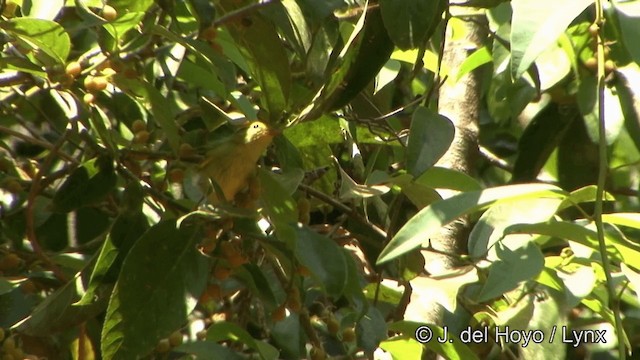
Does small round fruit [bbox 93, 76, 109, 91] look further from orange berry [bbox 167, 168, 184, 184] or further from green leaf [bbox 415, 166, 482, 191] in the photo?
green leaf [bbox 415, 166, 482, 191]

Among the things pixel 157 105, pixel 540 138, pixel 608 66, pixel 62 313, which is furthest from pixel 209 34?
pixel 540 138

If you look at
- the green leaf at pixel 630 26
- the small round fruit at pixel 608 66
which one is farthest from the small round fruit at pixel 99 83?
the small round fruit at pixel 608 66

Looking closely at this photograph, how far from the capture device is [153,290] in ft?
3.28

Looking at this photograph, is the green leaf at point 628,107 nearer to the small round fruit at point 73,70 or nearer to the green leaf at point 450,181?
the green leaf at point 450,181

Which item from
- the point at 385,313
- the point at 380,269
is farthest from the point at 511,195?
the point at 385,313

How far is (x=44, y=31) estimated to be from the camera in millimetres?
1045

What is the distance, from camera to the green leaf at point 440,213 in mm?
826

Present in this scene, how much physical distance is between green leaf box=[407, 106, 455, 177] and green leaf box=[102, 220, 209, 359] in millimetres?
245

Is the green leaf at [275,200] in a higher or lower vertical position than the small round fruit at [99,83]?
lower

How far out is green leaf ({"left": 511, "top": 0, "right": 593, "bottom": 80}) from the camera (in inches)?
32.9

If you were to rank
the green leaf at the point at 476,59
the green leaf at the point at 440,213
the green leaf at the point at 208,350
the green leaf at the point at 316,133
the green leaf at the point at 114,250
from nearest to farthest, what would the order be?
the green leaf at the point at 440,213 → the green leaf at the point at 114,250 → the green leaf at the point at 208,350 → the green leaf at the point at 316,133 → the green leaf at the point at 476,59

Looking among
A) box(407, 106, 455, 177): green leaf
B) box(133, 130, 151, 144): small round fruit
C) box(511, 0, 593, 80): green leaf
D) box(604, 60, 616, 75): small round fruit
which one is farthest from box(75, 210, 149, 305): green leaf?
box(604, 60, 616, 75): small round fruit

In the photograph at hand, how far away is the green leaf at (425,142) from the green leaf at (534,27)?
136 mm

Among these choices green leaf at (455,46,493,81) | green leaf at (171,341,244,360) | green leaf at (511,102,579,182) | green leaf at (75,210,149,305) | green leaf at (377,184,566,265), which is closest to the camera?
green leaf at (377,184,566,265)
